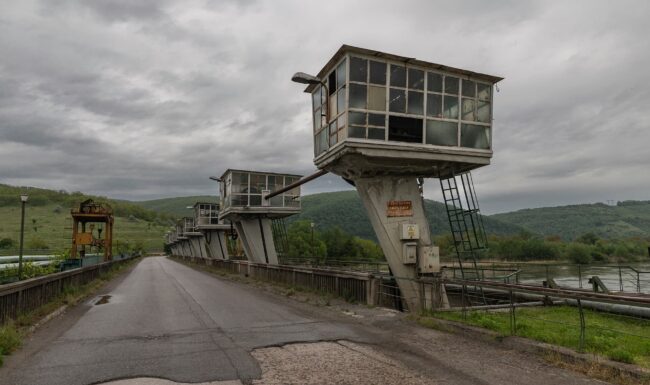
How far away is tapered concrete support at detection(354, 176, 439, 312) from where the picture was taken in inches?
560

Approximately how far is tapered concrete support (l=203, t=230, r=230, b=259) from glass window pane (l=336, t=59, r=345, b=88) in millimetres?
41140

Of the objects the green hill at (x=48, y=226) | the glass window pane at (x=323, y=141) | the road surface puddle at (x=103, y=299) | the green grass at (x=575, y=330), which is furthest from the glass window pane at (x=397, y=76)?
the green hill at (x=48, y=226)

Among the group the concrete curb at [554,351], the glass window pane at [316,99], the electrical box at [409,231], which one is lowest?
the concrete curb at [554,351]

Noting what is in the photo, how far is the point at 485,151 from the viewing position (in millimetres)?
15172

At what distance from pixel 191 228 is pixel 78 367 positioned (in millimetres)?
70612

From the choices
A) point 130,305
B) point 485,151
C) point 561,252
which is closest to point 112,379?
point 130,305

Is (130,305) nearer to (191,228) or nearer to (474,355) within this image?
(474,355)

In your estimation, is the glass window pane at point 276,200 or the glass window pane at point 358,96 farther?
the glass window pane at point 276,200

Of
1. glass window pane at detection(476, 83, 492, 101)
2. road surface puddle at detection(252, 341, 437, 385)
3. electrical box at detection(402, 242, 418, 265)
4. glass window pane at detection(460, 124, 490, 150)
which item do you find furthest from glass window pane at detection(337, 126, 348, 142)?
road surface puddle at detection(252, 341, 437, 385)

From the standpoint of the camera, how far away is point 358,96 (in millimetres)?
13492

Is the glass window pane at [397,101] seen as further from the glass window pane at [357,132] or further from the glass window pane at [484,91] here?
the glass window pane at [484,91]

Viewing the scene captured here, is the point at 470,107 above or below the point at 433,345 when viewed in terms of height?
above

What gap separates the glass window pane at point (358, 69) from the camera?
1347 centimetres

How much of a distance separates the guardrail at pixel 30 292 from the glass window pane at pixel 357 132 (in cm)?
954
